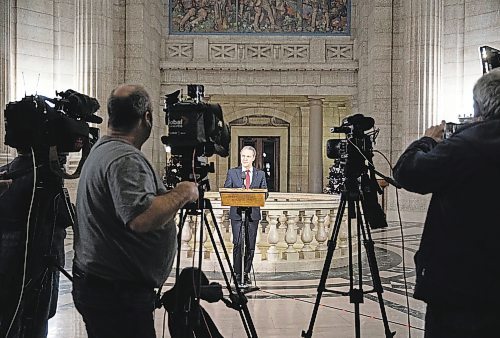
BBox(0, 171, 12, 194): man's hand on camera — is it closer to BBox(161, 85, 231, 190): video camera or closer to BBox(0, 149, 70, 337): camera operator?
BBox(0, 149, 70, 337): camera operator

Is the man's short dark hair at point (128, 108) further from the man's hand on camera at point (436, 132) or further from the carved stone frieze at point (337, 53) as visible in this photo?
the carved stone frieze at point (337, 53)

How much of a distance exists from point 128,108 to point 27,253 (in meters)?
0.99

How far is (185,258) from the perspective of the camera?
28.9 ft

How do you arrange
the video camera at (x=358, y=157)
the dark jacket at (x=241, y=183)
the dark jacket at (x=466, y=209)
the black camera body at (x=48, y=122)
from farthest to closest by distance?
the dark jacket at (x=241, y=183), the video camera at (x=358, y=157), the black camera body at (x=48, y=122), the dark jacket at (x=466, y=209)

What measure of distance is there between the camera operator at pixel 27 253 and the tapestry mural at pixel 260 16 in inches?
666

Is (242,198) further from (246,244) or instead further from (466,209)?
(466,209)

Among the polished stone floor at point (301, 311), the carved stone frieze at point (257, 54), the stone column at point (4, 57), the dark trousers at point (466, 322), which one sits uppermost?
Answer: the carved stone frieze at point (257, 54)

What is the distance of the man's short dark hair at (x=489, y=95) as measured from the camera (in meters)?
2.45

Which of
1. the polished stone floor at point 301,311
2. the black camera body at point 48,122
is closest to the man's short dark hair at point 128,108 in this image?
the black camera body at point 48,122

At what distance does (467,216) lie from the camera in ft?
8.04

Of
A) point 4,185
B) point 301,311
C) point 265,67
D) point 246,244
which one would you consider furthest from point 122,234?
point 265,67

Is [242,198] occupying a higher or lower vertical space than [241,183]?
lower

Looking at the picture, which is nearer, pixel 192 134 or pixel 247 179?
pixel 192 134

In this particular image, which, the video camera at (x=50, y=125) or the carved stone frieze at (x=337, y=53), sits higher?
the carved stone frieze at (x=337, y=53)
